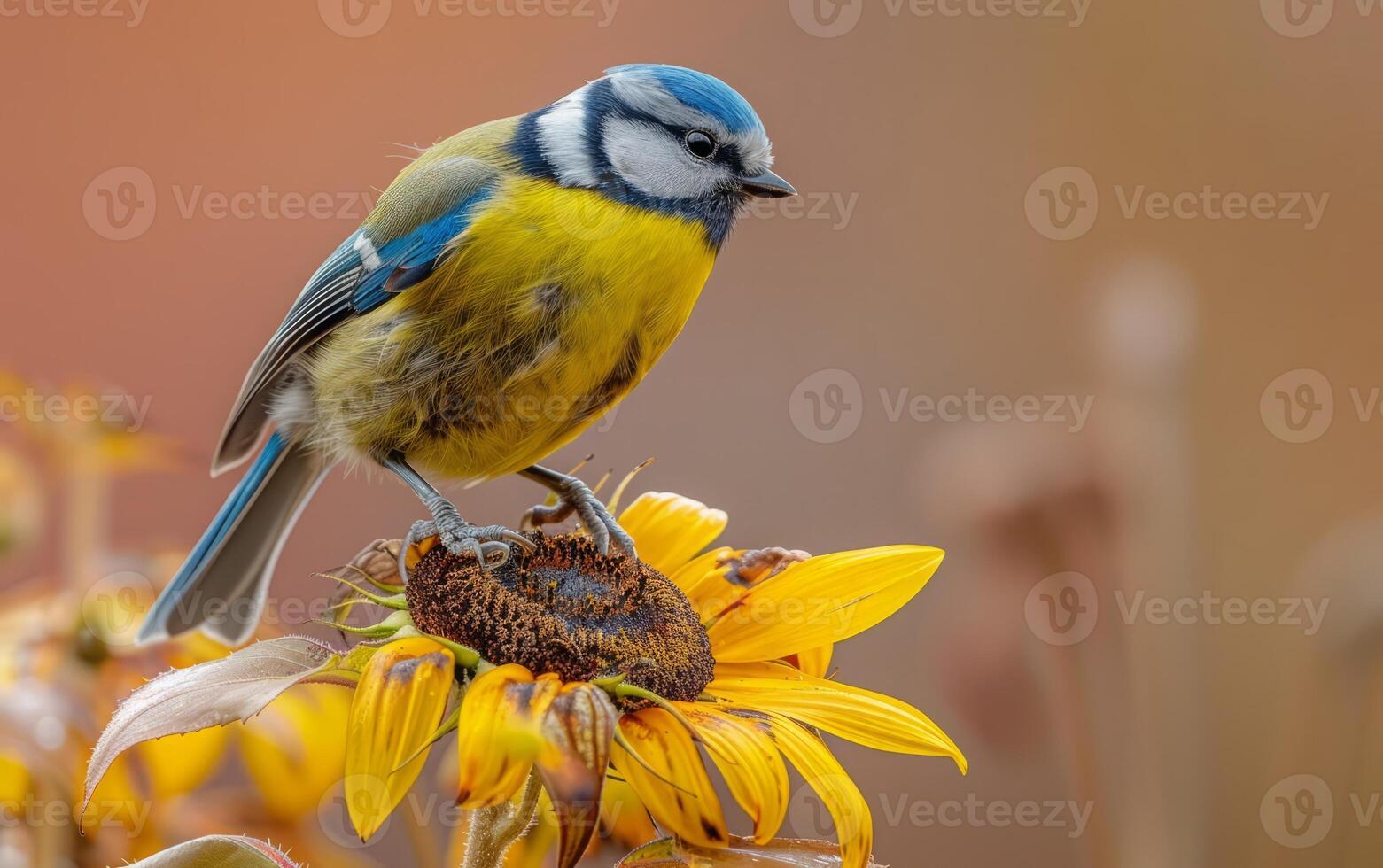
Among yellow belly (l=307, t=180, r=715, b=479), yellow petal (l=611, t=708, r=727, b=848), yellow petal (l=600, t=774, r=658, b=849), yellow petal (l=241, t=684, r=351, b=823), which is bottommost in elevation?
yellow petal (l=241, t=684, r=351, b=823)

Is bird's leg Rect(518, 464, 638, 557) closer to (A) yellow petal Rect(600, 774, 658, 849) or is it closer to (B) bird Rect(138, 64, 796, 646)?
(B) bird Rect(138, 64, 796, 646)

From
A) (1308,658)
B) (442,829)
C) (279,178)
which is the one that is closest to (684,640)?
(442,829)

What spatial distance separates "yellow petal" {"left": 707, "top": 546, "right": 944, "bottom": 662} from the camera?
1.02 meters

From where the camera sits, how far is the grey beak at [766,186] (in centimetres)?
127

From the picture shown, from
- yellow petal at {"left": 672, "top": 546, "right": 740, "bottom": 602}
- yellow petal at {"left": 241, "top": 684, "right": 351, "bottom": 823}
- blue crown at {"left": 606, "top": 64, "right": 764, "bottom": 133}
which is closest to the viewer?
yellow petal at {"left": 241, "top": 684, "right": 351, "bottom": 823}

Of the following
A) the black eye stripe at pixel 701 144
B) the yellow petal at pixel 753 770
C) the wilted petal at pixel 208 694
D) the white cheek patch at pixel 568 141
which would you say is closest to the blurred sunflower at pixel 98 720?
the wilted petal at pixel 208 694

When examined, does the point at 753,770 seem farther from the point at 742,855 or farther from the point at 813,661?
the point at 813,661

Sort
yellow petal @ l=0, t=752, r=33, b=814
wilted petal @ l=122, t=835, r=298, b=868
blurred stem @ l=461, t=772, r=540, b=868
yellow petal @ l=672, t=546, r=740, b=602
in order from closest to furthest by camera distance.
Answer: wilted petal @ l=122, t=835, r=298, b=868 → blurred stem @ l=461, t=772, r=540, b=868 → yellow petal @ l=0, t=752, r=33, b=814 → yellow petal @ l=672, t=546, r=740, b=602

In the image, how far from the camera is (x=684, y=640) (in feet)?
3.12

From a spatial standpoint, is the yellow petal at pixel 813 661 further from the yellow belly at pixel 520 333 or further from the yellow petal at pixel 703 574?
the yellow belly at pixel 520 333

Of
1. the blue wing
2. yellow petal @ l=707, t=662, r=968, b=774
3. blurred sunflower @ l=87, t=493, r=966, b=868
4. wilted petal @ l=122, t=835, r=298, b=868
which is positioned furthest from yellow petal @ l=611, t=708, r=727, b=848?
the blue wing

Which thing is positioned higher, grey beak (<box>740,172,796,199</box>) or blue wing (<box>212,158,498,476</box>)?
grey beak (<box>740,172,796,199</box>)

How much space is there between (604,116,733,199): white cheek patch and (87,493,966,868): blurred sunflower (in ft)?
1.28

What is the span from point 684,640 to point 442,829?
1.65ft
